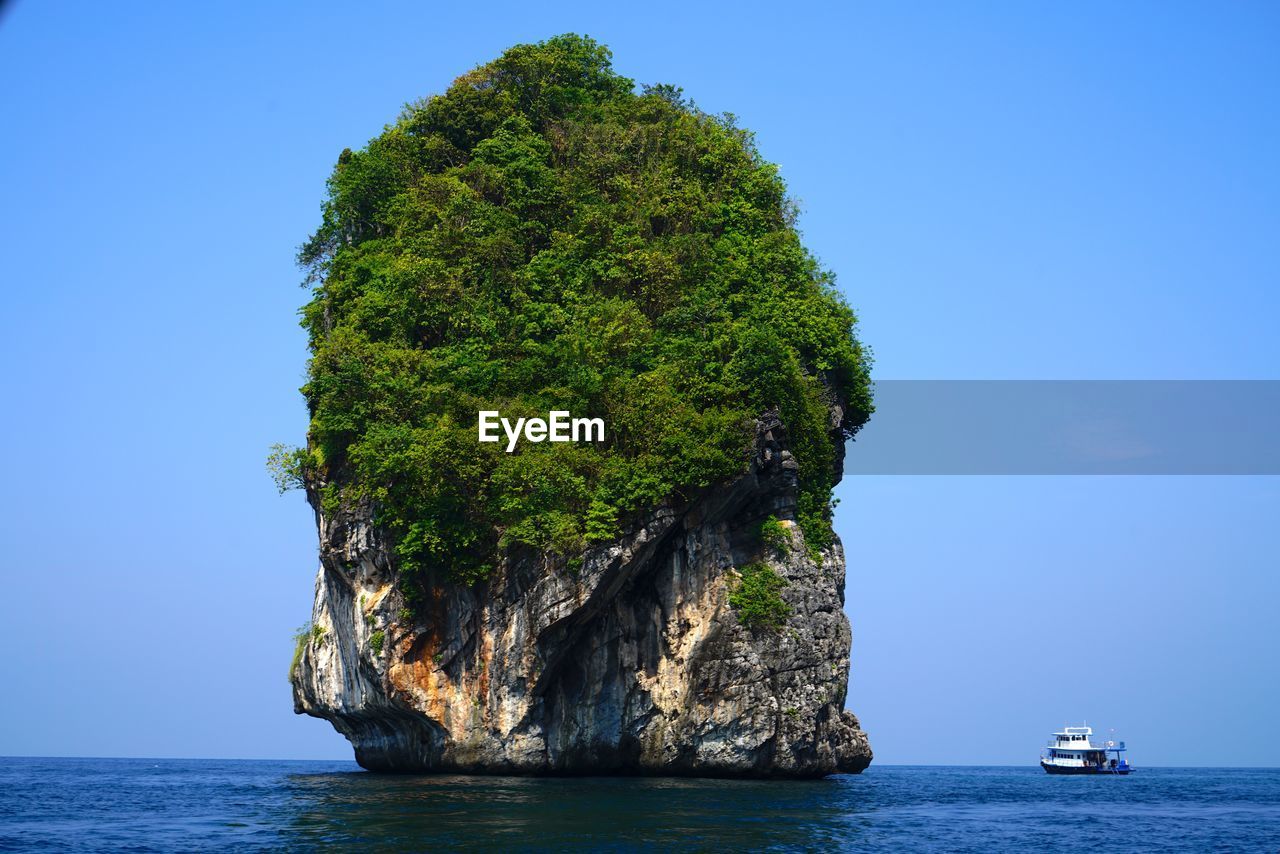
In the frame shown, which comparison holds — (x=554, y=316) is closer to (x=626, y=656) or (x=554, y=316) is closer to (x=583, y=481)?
(x=583, y=481)

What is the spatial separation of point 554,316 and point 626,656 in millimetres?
10916

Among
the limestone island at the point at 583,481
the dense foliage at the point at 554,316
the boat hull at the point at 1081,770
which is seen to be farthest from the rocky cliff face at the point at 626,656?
the boat hull at the point at 1081,770

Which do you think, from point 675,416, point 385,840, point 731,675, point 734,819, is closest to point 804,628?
point 731,675

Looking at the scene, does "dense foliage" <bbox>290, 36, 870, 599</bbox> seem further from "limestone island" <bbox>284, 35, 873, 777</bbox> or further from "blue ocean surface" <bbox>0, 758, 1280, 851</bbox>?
"blue ocean surface" <bbox>0, 758, 1280, 851</bbox>

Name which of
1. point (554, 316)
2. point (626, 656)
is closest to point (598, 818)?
point (626, 656)

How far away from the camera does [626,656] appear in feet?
133

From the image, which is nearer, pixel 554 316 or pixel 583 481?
pixel 583 481

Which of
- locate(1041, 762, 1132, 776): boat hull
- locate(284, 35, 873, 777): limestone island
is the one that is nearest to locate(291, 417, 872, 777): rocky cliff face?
Answer: locate(284, 35, 873, 777): limestone island

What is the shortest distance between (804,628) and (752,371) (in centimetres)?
809

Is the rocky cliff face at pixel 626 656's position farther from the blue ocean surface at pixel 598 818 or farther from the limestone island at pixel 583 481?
the blue ocean surface at pixel 598 818

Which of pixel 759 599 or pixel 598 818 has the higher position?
pixel 759 599

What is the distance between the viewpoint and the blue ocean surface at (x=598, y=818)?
84.3ft

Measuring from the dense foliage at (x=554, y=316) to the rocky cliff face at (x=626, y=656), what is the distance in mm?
1241

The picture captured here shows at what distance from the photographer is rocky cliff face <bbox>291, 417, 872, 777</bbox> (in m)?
39.2
